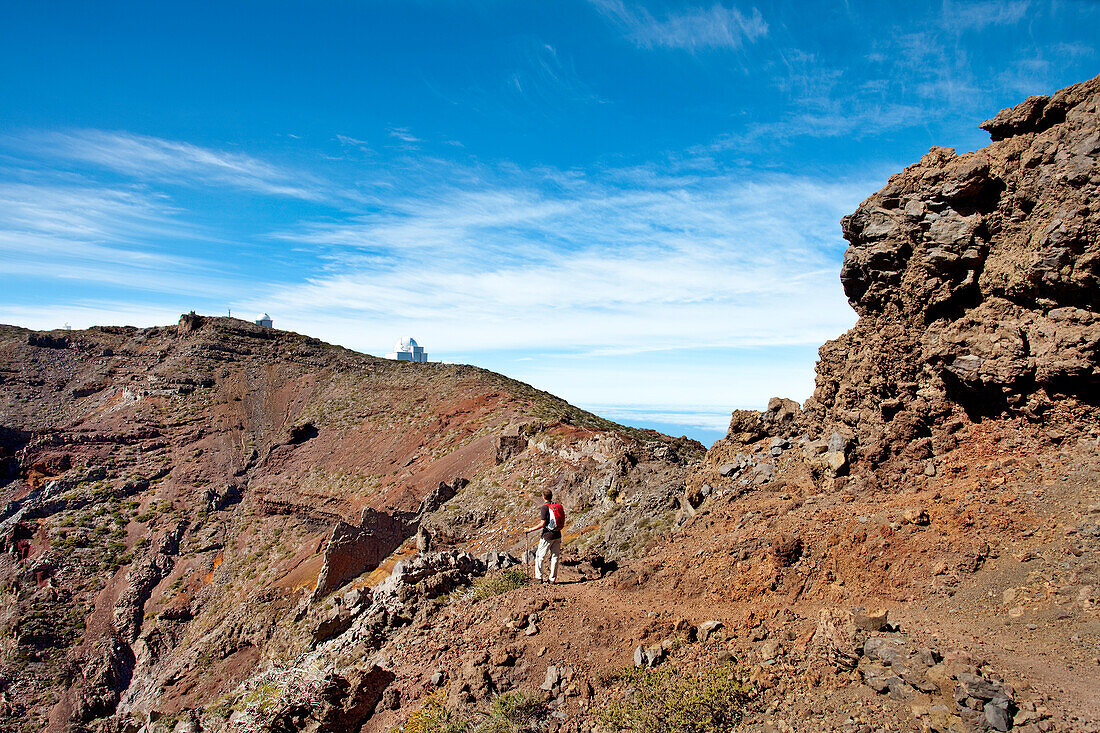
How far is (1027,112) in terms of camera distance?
26.9 ft

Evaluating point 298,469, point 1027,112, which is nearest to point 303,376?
point 298,469

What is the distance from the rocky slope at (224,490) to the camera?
61.5 feet

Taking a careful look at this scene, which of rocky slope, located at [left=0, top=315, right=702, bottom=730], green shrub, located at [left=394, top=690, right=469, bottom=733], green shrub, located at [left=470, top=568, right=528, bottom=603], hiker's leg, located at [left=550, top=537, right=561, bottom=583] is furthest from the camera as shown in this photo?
rocky slope, located at [left=0, top=315, right=702, bottom=730]

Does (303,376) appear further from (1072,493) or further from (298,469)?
(1072,493)

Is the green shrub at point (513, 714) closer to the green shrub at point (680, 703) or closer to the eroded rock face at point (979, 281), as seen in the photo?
the green shrub at point (680, 703)

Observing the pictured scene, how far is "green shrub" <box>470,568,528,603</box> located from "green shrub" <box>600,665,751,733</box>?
11.1ft

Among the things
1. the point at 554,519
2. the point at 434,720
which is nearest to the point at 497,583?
the point at 554,519

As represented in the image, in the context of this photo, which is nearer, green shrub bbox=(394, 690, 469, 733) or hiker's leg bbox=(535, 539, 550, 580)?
green shrub bbox=(394, 690, 469, 733)

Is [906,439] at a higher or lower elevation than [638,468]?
higher

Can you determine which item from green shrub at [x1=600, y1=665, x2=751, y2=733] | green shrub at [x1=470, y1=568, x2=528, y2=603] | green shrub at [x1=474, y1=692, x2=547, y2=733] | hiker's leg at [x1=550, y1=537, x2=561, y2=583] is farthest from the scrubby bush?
hiker's leg at [x1=550, y1=537, x2=561, y2=583]

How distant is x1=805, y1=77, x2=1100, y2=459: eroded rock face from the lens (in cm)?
744

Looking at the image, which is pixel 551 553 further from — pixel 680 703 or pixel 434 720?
pixel 680 703

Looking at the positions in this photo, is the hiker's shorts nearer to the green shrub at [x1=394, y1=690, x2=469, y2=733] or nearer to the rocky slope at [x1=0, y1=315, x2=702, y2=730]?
the rocky slope at [x1=0, y1=315, x2=702, y2=730]

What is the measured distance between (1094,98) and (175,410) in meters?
44.8
